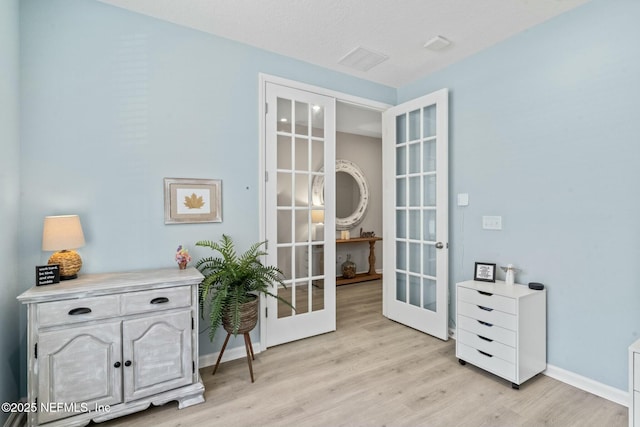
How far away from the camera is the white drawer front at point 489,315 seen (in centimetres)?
218

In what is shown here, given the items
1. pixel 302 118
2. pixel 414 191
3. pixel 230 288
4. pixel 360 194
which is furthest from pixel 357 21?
pixel 360 194

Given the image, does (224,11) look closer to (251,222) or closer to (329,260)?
(251,222)

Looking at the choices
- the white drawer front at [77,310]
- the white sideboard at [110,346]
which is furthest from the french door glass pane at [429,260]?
the white drawer front at [77,310]

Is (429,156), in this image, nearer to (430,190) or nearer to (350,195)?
(430,190)

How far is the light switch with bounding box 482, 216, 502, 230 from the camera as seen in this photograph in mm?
2653

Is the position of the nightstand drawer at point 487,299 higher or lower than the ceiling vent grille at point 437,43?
lower

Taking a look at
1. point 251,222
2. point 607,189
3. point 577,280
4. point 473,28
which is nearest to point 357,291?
point 251,222

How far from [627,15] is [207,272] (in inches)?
138

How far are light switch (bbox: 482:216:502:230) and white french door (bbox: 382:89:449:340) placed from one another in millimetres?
346

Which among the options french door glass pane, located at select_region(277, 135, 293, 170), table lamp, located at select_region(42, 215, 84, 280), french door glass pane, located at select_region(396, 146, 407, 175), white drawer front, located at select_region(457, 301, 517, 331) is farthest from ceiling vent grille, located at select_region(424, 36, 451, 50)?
table lamp, located at select_region(42, 215, 84, 280)

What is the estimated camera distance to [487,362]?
2.31 metres

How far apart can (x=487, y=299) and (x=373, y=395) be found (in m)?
1.14

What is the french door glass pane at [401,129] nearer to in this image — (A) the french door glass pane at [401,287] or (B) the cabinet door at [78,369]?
(A) the french door glass pane at [401,287]

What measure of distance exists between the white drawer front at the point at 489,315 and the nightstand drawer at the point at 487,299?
1.2 inches
